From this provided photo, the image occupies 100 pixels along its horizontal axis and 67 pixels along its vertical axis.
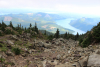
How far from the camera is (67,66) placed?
8844mm

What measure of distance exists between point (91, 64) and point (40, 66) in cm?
712

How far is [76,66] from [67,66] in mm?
1205

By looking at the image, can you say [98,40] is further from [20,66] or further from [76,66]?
[20,66]

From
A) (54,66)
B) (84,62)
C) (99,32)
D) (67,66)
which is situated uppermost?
(99,32)

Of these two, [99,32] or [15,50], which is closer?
[15,50]

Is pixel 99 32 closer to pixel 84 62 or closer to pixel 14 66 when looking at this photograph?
pixel 84 62

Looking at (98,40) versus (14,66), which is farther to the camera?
(98,40)

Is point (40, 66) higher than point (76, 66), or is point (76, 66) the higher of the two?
point (76, 66)

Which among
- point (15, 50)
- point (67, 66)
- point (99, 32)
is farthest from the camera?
point (99, 32)

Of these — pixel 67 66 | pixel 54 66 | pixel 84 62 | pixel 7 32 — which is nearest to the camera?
pixel 84 62

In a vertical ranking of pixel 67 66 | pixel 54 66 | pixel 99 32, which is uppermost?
pixel 99 32

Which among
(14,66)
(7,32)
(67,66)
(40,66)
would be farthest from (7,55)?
(7,32)

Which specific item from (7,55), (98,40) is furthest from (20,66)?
(98,40)

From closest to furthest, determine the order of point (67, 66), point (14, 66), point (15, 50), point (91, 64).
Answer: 1. point (91, 64)
2. point (67, 66)
3. point (14, 66)
4. point (15, 50)
